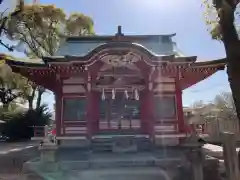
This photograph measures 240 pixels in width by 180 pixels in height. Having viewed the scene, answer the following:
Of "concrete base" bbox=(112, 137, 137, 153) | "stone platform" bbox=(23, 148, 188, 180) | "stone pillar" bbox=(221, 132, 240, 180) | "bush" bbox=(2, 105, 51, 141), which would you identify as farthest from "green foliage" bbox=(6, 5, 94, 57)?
"stone pillar" bbox=(221, 132, 240, 180)

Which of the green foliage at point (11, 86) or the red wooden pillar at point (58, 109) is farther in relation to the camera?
the green foliage at point (11, 86)

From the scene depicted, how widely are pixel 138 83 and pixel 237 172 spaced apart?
7.69 meters

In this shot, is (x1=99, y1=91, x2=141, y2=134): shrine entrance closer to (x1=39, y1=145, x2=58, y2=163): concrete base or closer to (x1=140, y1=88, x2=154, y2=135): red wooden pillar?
(x1=140, y1=88, x2=154, y2=135): red wooden pillar

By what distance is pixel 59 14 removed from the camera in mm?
30562

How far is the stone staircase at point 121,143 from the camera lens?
12852mm

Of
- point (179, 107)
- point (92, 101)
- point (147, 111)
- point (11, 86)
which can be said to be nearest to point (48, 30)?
point (11, 86)

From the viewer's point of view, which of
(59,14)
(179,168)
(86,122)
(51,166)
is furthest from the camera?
(59,14)

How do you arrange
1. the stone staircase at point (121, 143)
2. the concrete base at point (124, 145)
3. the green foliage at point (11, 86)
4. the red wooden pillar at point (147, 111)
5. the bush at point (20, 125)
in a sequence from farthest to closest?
the green foliage at point (11, 86) < the bush at point (20, 125) < the red wooden pillar at point (147, 111) < the stone staircase at point (121, 143) < the concrete base at point (124, 145)

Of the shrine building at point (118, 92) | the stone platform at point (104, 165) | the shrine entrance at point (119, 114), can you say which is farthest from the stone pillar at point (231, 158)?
the shrine entrance at point (119, 114)

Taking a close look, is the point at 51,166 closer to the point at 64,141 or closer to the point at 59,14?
the point at 64,141

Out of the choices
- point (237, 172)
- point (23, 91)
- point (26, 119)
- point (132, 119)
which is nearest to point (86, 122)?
point (132, 119)

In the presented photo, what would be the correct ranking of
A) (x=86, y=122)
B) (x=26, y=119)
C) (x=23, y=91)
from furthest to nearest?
(x=23, y=91), (x=26, y=119), (x=86, y=122)

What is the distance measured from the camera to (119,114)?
14.7m

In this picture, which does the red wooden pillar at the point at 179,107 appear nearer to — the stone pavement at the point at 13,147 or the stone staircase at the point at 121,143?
the stone staircase at the point at 121,143
